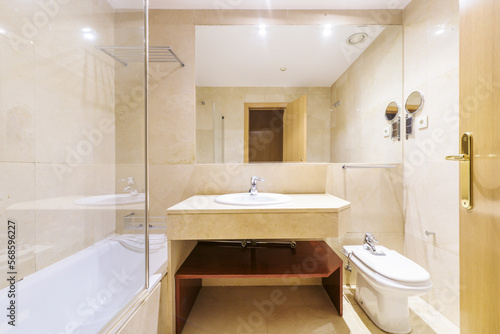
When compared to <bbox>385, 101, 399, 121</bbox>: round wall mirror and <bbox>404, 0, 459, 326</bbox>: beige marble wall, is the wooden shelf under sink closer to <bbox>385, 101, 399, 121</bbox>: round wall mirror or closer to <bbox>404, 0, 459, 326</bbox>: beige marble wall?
<bbox>404, 0, 459, 326</bbox>: beige marble wall

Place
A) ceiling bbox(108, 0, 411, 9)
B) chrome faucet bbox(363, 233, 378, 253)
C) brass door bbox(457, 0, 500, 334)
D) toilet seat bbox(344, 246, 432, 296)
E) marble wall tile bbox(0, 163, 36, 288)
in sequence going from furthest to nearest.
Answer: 1. ceiling bbox(108, 0, 411, 9)
2. chrome faucet bbox(363, 233, 378, 253)
3. toilet seat bbox(344, 246, 432, 296)
4. marble wall tile bbox(0, 163, 36, 288)
5. brass door bbox(457, 0, 500, 334)

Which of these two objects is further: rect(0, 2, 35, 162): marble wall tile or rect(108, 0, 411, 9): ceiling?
rect(108, 0, 411, 9): ceiling

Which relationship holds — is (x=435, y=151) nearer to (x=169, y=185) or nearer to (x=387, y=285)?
(x=387, y=285)

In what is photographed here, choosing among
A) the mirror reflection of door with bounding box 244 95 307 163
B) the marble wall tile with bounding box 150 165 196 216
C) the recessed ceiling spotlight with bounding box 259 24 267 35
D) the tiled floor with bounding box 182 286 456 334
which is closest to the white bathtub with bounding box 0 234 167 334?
the marble wall tile with bounding box 150 165 196 216

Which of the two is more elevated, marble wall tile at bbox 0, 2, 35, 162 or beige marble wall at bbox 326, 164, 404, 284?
marble wall tile at bbox 0, 2, 35, 162

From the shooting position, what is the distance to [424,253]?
1548mm

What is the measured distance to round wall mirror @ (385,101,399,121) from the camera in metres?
1.75

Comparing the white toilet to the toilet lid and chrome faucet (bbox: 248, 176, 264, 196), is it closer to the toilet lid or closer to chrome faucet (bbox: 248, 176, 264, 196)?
the toilet lid

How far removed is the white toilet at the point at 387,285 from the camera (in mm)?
1166

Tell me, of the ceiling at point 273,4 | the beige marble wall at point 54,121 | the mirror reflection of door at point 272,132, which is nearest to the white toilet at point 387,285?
the mirror reflection of door at point 272,132

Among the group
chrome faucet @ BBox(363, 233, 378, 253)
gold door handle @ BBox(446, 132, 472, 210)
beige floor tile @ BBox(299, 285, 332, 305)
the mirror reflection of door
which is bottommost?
beige floor tile @ BBox(299, 285, 332, 305)

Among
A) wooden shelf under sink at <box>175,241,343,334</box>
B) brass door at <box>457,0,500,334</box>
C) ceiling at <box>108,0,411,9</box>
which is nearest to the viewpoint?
brass door at <box>457,0,500,334</box>

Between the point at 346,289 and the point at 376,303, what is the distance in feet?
1.26

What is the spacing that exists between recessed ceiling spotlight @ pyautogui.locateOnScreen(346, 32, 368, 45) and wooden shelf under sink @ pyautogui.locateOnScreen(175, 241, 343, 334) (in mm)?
1563
